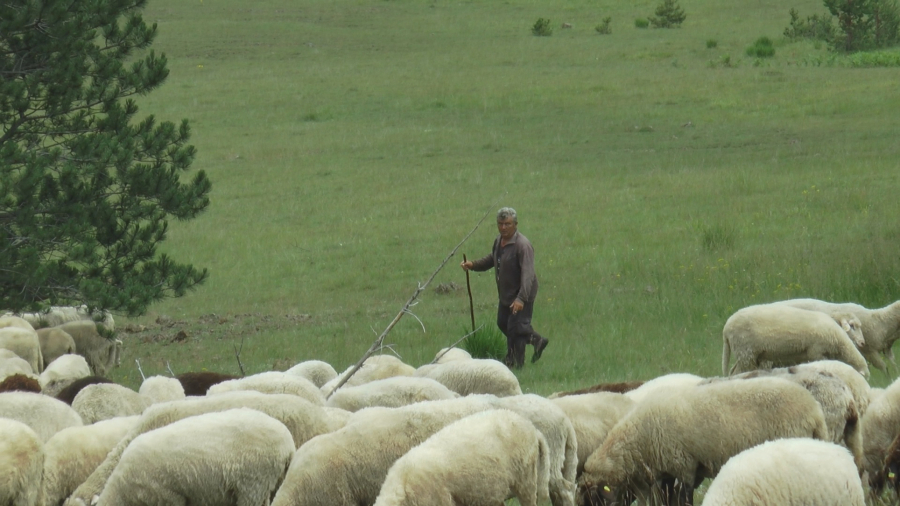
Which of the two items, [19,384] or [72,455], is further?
[19,384]

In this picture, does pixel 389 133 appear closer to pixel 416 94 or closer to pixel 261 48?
pixel 416 94

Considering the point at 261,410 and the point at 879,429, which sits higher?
the point at 261,410

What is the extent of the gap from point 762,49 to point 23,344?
102ft

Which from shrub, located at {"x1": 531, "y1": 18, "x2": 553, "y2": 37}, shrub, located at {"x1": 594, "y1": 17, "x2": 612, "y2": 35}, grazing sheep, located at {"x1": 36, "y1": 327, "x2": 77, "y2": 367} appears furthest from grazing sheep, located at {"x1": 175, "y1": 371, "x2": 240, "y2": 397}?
shrub, located at {"x1": 594, "y1": 17, "x2": 612, "y2": 35}

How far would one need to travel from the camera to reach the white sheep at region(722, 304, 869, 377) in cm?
997

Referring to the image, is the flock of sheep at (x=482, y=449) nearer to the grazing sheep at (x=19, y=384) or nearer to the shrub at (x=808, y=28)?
the grazing sheep at (x=19, y=384)

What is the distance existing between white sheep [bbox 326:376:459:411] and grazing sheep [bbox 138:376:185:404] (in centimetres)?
175

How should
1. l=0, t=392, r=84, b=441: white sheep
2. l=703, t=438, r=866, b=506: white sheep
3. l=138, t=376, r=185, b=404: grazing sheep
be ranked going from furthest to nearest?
l=138, t=376, r=185, b=404: grazing sheep
l=0, t=392, r=84, b=441: white sheep
l=703, t=438, r=866, b=506: white sheep

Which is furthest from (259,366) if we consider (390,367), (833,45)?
(833,45)

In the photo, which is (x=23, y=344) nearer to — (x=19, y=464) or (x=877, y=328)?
(x=19, y=464)

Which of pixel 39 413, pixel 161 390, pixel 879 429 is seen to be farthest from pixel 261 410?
pixel 879 429

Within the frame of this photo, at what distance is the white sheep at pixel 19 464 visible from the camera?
21.8 feet

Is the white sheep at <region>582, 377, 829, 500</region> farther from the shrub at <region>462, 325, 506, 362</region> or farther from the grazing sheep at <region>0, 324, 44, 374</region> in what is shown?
the grazing sheep at <region>0, 324, 44, 374</region>

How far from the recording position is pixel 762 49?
38.6 metres
